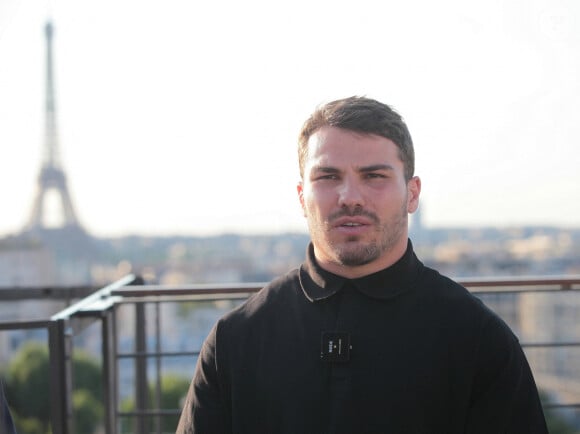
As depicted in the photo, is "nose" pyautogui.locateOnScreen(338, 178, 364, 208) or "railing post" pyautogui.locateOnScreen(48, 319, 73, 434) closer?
"nose" pyautogui.locateOnScreen(338, 178, 364, 208)

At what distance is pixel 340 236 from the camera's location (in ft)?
5.37

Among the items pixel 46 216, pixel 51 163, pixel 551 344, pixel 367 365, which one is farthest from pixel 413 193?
pixel 46 216

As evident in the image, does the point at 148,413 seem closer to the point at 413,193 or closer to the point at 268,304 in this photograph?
the point at 268,304

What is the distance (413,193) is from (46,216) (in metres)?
Result: 44.2

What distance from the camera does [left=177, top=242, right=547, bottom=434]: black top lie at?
159 cm

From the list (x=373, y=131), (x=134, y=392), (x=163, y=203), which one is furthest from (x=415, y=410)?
(x=163, y=203)


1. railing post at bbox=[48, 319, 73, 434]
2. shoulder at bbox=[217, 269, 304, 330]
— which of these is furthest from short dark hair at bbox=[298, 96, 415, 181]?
railing post at bbox=[48, 319, 73, 434]

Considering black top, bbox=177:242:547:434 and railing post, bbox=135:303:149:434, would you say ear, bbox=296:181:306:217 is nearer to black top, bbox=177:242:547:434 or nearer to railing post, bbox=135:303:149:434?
black top, bbox=177:242:547:434

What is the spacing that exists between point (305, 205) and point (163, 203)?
6550 centimetres

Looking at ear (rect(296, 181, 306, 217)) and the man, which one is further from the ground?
ear (rect(296, 181, 306, 217))

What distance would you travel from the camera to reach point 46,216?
145ft

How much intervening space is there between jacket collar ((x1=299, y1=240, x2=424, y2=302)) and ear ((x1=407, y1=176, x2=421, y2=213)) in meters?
0.09

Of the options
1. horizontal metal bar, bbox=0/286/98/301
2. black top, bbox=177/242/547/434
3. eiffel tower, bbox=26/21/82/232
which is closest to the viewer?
black top, bbox=177/242/547/434

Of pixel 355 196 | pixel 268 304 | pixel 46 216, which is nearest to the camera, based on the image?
pixel 355 196
